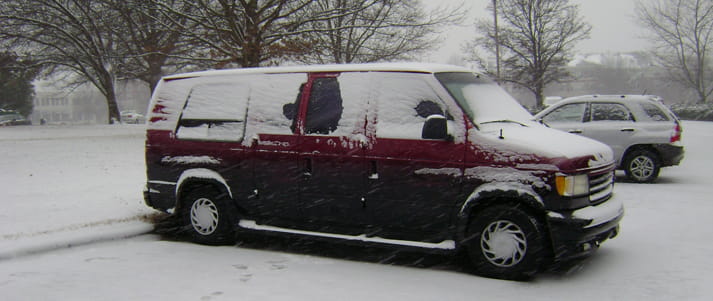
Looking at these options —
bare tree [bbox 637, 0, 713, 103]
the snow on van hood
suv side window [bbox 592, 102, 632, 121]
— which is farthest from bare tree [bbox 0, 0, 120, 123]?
bare tree [bbox 637, 0, 713, 103]

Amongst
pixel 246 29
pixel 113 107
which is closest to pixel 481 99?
pixel 246 29

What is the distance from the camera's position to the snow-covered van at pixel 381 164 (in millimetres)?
5070

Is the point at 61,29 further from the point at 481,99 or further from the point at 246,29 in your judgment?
the point at 481,99

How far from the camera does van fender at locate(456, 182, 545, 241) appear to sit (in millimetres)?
5004

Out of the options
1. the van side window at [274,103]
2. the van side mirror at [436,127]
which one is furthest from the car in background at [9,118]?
the van side mirror at [436,127]

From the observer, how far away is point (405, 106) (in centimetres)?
557

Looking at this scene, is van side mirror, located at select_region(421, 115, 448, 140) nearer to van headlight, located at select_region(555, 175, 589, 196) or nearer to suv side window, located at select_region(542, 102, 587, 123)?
van headlight, located at select_region(555, 175, 589, 196)

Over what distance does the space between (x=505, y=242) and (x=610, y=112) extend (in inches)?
291

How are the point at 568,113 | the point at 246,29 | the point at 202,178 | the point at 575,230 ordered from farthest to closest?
the point at 246,29 < the point at 568,113 < the point at 202,178 < the point at 575,230

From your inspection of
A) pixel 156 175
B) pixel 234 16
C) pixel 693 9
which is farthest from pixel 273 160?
pixel 693 9

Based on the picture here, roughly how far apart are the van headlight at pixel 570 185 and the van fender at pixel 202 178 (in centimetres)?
333

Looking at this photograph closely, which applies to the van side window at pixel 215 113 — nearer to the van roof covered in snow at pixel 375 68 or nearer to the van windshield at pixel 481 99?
the van roof covered in snow at pixel 375 68

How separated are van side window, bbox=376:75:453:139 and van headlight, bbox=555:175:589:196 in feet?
3.60

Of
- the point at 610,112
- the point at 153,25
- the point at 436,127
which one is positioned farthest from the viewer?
the point at 153,25
